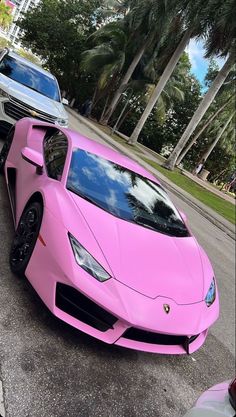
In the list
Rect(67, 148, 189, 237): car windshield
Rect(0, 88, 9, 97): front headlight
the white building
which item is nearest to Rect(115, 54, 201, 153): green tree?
the white building

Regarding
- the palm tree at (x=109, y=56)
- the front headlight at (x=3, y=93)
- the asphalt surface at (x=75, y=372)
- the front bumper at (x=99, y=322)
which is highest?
the palm tree at (x=109, y=56)

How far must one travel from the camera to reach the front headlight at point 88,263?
3023 mm

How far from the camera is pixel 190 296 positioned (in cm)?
345

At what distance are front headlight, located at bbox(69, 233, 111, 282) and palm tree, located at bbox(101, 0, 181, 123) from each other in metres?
20.5

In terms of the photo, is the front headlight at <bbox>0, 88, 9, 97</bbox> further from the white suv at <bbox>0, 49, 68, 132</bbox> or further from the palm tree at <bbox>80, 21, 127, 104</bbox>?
the palm tree at <bbox>80, 21, 127, 104</bbox>

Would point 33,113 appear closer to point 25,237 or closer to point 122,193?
point 122,193

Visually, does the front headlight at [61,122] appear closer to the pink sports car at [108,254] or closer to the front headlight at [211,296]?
the pink sports car at [108,254]

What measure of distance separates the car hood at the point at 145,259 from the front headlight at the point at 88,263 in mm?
97

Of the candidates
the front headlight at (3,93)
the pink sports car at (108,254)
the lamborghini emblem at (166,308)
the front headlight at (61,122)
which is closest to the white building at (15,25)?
the front headlight at (61,122)

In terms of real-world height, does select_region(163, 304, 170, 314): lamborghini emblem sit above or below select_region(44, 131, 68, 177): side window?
below

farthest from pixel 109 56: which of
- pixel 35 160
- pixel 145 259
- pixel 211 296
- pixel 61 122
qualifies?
pixel 145 259

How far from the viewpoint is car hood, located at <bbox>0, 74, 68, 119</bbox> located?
7435 mm

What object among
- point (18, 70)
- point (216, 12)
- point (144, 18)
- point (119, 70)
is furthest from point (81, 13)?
point (18, 70)

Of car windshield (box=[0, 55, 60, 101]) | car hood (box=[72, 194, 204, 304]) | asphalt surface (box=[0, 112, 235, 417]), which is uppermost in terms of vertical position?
car windshield (box=[0, 55, 60, 101])
